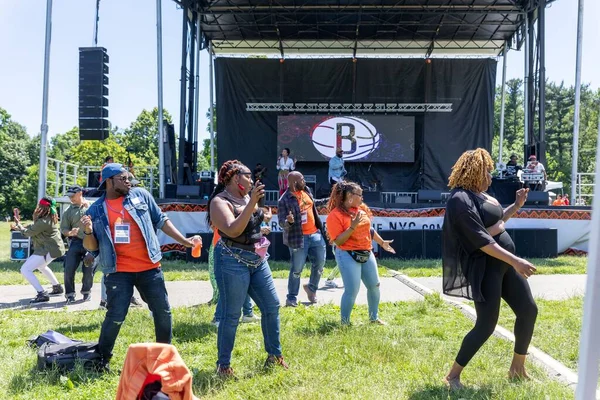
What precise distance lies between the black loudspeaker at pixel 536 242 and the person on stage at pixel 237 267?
1093 cm

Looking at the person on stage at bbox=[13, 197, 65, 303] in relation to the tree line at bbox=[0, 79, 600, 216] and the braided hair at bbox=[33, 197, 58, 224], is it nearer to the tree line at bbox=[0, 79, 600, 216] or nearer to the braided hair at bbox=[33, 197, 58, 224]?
the braided hair at bbox=[33, 197, 58, 224]

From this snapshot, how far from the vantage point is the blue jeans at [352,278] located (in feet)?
19.3

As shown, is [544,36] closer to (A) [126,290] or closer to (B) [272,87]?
(B) [272,87]

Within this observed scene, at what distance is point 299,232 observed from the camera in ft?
24.3

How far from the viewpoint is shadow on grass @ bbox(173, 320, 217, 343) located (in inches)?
228

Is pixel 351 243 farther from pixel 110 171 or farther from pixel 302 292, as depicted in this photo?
pixel 302 292

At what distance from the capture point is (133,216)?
4.63 m

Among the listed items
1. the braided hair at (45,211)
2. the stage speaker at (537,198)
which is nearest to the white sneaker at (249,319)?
the braided hair at (45,211)

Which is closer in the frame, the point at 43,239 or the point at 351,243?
the point at 351,243

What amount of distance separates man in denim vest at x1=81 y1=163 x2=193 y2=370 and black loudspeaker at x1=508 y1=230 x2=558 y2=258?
11413mm

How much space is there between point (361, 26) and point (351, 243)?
16403 mm

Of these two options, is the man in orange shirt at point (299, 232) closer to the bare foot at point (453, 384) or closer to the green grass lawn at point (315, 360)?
the green grass lawn at point (315, 360)

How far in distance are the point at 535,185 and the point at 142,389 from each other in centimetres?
1578

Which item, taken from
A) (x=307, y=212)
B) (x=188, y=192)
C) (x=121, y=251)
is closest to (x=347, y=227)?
(x=307, y=212)
